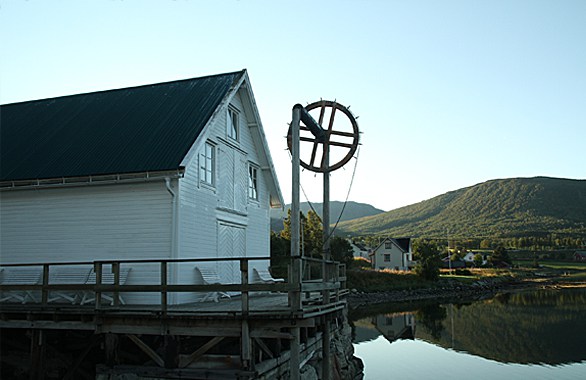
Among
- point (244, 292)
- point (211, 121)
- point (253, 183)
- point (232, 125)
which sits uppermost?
point (232, 125)

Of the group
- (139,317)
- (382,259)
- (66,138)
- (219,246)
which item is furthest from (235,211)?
(382,259)

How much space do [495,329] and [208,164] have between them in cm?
2823

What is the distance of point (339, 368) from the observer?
18.2 meters

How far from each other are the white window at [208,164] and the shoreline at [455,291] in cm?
3405

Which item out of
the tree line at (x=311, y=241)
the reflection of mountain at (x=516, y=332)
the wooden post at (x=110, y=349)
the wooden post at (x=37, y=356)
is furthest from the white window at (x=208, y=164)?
the tree line at (x=311, y=241)

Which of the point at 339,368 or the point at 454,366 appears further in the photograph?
the point at 454,366

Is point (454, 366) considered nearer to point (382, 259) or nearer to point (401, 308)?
point (401, 308)

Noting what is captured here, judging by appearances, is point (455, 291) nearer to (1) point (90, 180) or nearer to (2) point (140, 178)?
(2) point (140, 178)

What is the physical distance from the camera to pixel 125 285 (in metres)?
12.2

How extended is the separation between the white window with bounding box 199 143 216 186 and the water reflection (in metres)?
14.4

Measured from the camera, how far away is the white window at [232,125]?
18984 mm

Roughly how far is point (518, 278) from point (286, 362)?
87.2m

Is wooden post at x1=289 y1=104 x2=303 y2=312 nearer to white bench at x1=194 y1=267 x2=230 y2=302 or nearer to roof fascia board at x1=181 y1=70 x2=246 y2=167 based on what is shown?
roof fascia board at x1=181 y1=70 x2=246 y2=167

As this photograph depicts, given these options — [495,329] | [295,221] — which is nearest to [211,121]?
[295,221]
